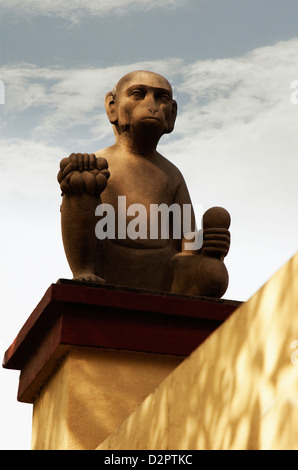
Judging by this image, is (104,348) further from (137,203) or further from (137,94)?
(137,94)

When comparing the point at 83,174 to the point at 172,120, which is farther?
the point at 172,120

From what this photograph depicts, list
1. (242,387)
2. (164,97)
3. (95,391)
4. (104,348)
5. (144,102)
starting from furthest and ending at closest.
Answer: (164,97) < (144,102) < (104,348) < (95,391) < (242,387)

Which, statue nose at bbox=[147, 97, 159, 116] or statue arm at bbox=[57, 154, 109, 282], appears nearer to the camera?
statue arm at bbox=[57, 154, 109, 282]

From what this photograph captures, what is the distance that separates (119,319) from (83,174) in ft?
3.91

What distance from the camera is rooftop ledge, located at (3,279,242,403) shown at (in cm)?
622

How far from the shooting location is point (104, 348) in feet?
20.4

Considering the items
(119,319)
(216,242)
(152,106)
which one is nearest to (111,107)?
(152,106)

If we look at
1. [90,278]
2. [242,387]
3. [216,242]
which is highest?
[216,242]

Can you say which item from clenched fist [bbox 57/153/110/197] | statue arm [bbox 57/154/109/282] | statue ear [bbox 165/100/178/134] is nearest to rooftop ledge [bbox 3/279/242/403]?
statue arm [bbox 57/154/109/282]

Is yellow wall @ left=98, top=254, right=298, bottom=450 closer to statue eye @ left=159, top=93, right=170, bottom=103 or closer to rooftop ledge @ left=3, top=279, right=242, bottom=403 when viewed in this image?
rooftop ledge @ left=3, top=279, right=242, bottom=403

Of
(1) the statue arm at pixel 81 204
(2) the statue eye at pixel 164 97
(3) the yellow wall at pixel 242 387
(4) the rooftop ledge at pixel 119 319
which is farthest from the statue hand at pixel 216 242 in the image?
(3) the yellow wall at pixel 242 387

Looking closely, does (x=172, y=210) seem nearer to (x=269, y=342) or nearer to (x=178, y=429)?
(x=178, y=429)

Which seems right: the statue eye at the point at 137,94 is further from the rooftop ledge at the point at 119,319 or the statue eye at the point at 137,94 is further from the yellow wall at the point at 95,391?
the yellow wall at the point at 95,391
